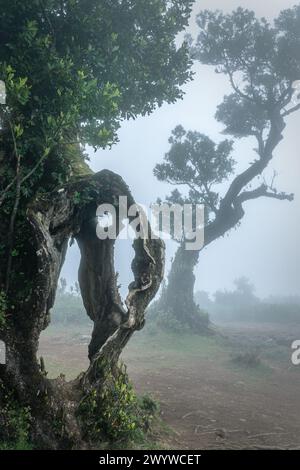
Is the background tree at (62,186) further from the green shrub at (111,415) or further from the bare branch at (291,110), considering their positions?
the bare branch at (291,110)

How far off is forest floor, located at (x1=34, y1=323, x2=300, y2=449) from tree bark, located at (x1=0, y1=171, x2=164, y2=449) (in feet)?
7.36

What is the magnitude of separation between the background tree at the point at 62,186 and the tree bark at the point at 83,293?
0.07ft

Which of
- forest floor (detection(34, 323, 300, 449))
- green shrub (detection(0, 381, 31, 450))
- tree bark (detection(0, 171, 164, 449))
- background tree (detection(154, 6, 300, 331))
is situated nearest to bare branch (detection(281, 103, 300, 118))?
background tree (detection(154, 6, 300, 331))

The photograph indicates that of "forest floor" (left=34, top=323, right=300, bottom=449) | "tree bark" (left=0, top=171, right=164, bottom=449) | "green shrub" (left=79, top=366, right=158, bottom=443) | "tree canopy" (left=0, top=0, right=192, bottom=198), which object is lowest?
"forest floor" (left=34, top=323, right=300, bottom=449)

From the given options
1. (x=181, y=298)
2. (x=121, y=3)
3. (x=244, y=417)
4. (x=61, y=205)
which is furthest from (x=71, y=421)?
(x=181, y=298)

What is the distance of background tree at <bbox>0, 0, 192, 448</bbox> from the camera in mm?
7570

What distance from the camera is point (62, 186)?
9172 millimetres

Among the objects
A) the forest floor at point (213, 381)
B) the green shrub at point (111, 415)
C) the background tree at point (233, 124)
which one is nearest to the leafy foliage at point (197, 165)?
the background tree at point (233, 124)

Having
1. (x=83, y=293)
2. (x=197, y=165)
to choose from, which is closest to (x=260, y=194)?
(x=197, y=165)

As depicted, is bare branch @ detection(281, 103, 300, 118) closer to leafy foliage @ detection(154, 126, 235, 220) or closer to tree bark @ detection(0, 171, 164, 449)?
leafy foliage @ detection(154, 126, 235, 220)

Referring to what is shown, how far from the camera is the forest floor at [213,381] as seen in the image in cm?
933

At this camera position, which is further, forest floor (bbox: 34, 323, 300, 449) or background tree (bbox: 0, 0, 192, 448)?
forest floor (bbox: 34, 323, 300, 449)

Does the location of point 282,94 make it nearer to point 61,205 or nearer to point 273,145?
point 273,145

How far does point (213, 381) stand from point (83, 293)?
7.22 m
